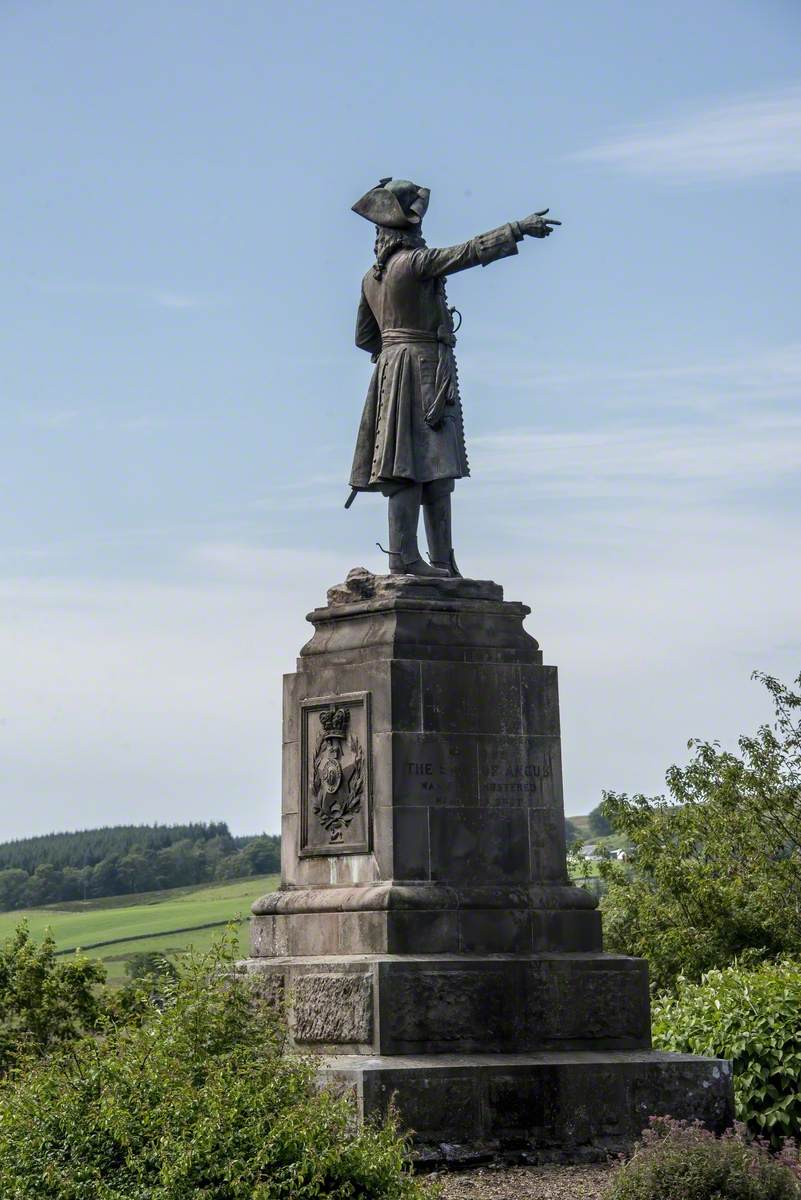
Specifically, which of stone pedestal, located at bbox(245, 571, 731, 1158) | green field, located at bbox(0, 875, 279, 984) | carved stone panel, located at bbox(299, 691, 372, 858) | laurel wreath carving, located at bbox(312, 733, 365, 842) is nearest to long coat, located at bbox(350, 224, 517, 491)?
stone pedestal, located at bbox(245, 571, 731, 1158)

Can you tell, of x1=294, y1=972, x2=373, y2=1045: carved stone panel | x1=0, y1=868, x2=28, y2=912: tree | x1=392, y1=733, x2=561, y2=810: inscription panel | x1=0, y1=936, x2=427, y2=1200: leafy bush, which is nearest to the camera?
x1=0, y1=936, x2=427, y2=1200: leafy bush

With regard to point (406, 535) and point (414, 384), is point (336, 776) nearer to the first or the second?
point (406, 535)

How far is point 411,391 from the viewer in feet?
53.6

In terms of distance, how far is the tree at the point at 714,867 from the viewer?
84.0 ft

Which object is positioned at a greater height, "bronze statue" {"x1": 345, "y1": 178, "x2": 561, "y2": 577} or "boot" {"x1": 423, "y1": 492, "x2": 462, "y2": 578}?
"bronze statue" {"x1": 345, "y1": 178, "x2": 561, "y2": 577}

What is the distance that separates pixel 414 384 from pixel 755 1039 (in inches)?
249

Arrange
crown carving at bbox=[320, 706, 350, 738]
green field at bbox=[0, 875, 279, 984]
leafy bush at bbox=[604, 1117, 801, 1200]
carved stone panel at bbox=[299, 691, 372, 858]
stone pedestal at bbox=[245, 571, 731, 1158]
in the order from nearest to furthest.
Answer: leafy bush at bbox=[604, 1117, 801, 1200] < stone pedestal at bbox=[245, 571, 731, 1158] < carved stone panel at bbox=[299, 691, 372, 858] < crown carving at bbox=[320, 706, 350, 738] < green field at bbox=[0, 875, 279, 984]

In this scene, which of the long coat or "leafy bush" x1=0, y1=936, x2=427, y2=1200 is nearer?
"leafy bush" x1=0, y1=936, x2=427, y2=1200

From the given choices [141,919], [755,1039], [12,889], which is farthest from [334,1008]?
→ [12,889]

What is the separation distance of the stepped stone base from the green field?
22844 mm

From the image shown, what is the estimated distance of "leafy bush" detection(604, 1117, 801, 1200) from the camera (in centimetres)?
1113

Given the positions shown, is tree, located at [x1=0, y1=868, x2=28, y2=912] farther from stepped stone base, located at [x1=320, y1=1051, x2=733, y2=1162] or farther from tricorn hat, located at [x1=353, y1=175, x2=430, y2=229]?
stepped stone base, located at [x1=320, y1=1051, x2=733, y2=1162]

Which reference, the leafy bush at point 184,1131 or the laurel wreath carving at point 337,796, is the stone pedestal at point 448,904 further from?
the leafy bush at point 184,1131

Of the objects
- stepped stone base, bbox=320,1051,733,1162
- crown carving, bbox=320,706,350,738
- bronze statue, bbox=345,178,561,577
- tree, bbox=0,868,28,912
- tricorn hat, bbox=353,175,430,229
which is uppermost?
tricorn hat, bbox=353,175,430,229
